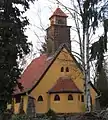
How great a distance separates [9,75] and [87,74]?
21.2 feet

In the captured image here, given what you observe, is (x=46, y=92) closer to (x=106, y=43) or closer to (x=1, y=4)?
(x=1, y=4)

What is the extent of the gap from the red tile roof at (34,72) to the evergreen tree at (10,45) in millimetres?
14637

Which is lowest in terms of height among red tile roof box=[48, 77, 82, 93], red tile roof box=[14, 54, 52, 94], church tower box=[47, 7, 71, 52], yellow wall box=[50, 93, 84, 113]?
yellow wall box=[50, 93, 84, 113]

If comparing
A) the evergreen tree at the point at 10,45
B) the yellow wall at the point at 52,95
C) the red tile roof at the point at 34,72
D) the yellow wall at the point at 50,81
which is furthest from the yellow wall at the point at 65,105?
the evergreen tree at the point at 10,45

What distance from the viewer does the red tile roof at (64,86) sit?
4631 cm

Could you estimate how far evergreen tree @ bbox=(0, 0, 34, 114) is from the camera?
31.4 m

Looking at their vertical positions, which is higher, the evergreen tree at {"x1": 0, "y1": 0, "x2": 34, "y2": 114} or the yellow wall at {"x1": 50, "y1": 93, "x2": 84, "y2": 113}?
the evergreen tree at {"x1": 0, "y1": 0, "x2": 34, "y2": 114}

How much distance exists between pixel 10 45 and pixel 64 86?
1678cm

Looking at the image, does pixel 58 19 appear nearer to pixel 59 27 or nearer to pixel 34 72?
pixel 59 27

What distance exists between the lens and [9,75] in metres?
31.9

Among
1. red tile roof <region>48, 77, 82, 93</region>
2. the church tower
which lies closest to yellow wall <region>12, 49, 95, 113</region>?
red tile roof <region>48, 77, 82, 93</region>

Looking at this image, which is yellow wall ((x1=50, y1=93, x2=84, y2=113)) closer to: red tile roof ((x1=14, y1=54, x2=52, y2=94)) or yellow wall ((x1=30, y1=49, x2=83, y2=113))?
yellow wall ((x1=30, y1=49, x2=83, y2=113))

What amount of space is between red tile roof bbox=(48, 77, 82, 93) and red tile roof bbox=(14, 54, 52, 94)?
233 cm

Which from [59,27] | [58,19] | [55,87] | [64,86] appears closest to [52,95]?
[55,87]
